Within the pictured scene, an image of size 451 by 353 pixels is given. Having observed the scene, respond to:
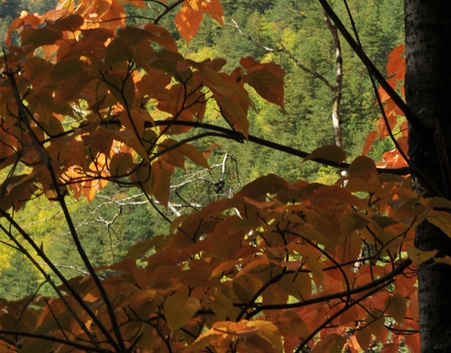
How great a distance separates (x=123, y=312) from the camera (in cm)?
104

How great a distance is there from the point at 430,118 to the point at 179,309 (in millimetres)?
598

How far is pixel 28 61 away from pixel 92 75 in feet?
0.51

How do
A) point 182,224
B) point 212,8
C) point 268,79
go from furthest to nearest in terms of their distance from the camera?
point 212,8 < point 268,79 < point 182,224

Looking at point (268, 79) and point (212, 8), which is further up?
point (212, 8)

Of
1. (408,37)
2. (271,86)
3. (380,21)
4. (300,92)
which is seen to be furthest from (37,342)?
(380,21)

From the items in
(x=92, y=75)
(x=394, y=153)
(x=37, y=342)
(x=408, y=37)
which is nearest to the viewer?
(x=37, y=342)

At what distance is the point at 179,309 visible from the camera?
2.85 ft

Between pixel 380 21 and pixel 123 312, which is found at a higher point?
pixel 380 21

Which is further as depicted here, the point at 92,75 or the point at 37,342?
the point at 92,75

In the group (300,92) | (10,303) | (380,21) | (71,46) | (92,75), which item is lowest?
(10,303)

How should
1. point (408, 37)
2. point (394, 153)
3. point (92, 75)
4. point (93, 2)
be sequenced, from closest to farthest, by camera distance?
point (92, 75) → point (408, 37) → point (93, 2) → point (394, 153)

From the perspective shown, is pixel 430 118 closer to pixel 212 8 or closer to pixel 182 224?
pixel 182 224

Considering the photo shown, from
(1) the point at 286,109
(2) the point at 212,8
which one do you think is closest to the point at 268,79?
(2) the point at 212,8

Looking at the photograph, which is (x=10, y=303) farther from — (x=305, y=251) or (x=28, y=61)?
(x=305, y=251)
